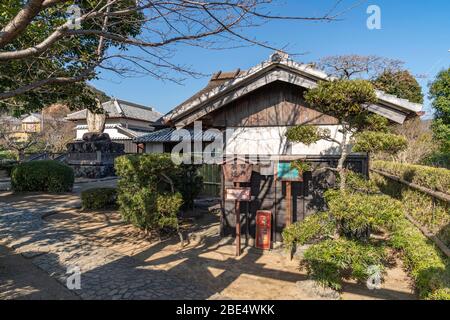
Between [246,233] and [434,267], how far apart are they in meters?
4.00

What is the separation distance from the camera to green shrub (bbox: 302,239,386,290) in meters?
4.80

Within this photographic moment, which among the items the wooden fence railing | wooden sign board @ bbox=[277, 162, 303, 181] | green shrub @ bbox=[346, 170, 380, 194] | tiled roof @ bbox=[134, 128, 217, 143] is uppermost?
tiled roof @ bbox=[134, 128, 217, 143]

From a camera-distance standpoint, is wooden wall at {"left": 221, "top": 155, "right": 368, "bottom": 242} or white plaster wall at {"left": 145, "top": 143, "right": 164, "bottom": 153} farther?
white plaster wall at {"left": 145, "top": 143, "right": 164, "bottom": 153}

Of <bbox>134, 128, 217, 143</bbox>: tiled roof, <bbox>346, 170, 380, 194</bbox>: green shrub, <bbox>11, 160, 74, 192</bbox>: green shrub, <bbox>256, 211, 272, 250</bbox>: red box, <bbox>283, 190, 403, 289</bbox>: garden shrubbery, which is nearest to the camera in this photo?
<bbox>283, 190, 403, 289</bbox>: garden shrubbery

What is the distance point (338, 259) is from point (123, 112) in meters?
32.5

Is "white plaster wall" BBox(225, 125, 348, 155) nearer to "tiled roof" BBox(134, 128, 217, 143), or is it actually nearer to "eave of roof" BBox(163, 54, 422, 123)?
"eave of roof" BBox(163, 54, 422, 123)

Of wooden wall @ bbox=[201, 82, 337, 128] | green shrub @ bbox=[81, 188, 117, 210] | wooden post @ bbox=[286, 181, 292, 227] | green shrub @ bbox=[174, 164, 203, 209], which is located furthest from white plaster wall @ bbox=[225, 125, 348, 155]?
green shrub @ bbox=[81, 188, 117, 210]

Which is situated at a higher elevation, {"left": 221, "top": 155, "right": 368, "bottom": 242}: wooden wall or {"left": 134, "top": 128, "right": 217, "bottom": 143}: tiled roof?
{"left": 134, "top": 128, "right": 217, "bottom": 143}: tiled roof

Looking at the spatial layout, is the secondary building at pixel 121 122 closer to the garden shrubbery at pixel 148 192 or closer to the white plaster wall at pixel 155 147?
the white plaster wall at pixel 155 147

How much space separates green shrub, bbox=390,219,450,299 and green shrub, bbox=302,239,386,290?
699 mm

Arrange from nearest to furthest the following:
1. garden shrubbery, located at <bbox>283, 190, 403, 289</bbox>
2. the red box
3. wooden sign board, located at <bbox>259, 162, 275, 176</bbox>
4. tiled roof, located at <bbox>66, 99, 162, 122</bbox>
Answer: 1. garden shrubbery, located at <bbox>283, 190, 403, 289</bbox>
2. the red box
3. wooden sign board, located at <bbox>259, 162, 275, 176</bbox>
4. tiled roof, located at <bbox>66, 99, 162, 122</bbox>

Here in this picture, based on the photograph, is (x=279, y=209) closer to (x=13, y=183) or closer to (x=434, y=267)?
(x=434, y=267)
